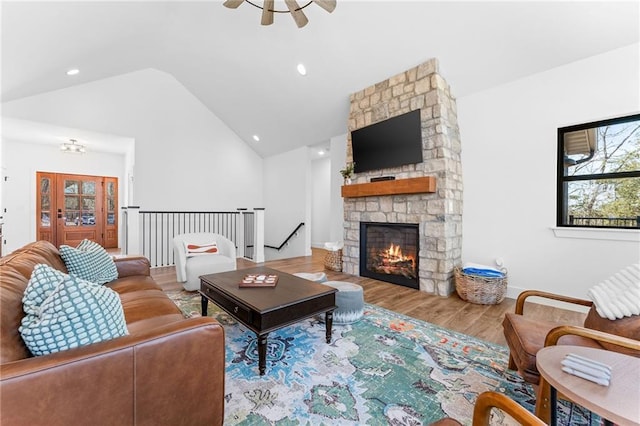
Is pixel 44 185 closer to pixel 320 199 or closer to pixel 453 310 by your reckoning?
pixel 320 199

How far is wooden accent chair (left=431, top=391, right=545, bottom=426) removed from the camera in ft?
2.71

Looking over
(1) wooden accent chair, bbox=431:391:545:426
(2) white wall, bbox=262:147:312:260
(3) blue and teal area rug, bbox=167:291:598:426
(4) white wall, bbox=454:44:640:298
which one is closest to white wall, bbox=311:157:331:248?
(2) white wall, bbox=262:147:312:260

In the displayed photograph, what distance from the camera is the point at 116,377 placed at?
1.00m

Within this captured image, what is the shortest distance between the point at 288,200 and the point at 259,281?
4.54 m

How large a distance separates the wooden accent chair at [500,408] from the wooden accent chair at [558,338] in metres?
0.60

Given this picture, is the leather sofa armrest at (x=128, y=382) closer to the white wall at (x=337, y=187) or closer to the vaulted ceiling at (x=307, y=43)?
the vaulted ceiling at (x=307, y=43)

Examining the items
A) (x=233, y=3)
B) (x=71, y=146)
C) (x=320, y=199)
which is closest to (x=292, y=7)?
(x=233, y=3)

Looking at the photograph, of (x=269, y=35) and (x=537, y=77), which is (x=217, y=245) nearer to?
(x=269, y=35)

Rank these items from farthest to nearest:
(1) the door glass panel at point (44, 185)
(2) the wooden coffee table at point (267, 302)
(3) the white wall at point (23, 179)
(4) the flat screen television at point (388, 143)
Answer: (1) the door glass panel at point (44, 185) → (3) the white wall at point (23, 179) → (4) the flat screen television at point (388, 143) → (2) the wooden coffee table at point (267, 302)

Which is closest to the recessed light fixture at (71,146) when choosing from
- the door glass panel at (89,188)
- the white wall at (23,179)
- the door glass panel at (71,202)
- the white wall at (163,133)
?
the white wall at (23,179)

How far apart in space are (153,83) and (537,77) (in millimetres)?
6609

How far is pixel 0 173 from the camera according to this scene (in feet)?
19.0

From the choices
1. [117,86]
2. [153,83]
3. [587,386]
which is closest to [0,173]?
[117,86]

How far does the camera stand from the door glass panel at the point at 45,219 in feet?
21.6
